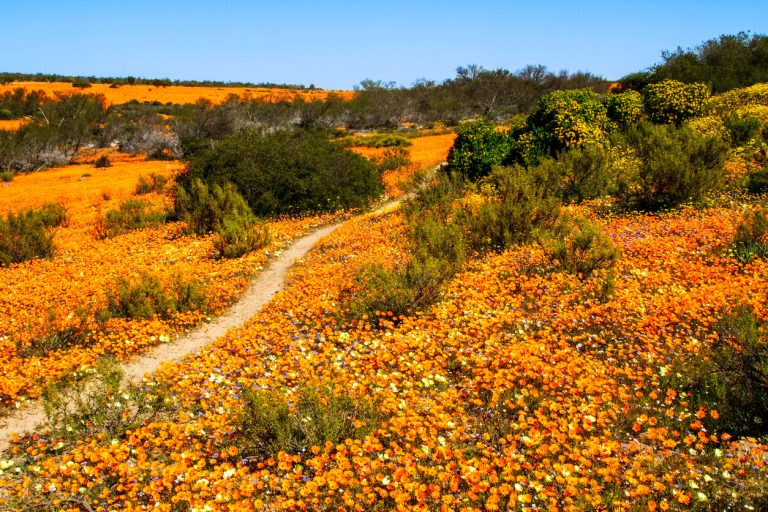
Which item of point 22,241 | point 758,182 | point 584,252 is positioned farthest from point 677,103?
point 22,241

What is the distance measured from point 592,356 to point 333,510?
3746 mm

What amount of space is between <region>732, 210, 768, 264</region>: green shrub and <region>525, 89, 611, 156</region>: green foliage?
25.6 ft

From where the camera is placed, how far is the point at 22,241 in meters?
13.9

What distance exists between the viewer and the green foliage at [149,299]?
30.7 ft

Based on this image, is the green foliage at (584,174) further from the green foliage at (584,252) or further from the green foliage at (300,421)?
the green foliage at (300,421)

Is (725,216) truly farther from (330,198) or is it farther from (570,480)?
(330,198)

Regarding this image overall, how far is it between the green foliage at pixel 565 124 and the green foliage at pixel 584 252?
803cm

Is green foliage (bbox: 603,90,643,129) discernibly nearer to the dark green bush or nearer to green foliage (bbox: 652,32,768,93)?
green foliage (bbox: 652,32,768,93)

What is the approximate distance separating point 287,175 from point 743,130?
1490cm

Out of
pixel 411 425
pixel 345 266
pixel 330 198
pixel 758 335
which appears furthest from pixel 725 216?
pixel 330 198

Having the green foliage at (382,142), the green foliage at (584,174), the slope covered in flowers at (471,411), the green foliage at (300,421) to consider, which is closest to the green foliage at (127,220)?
the slope covered in flowers at (471,411)

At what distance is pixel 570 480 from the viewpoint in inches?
155

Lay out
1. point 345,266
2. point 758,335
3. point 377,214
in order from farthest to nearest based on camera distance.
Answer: point 377,214 → point 345,266 → point 758,335

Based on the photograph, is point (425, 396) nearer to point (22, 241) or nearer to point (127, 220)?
point (22, 241)
